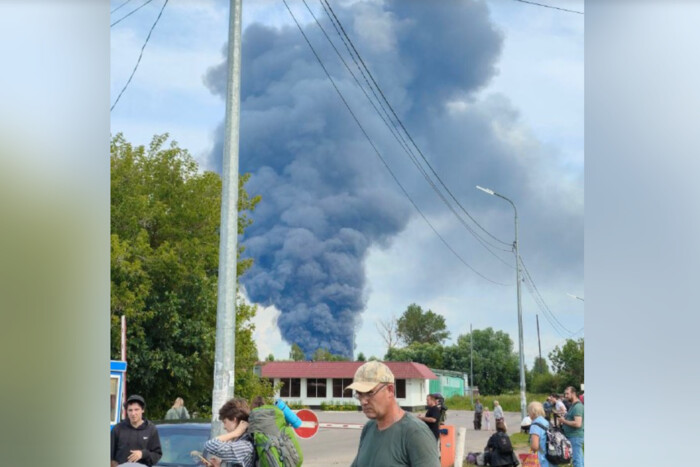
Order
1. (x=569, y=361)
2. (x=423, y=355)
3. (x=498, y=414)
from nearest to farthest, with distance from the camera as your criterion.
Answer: (x=498, y=414) < (x=569, y=361) < (x=423, y=355)

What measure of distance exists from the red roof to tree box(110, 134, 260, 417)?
37.2 meters

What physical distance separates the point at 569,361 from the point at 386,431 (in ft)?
263

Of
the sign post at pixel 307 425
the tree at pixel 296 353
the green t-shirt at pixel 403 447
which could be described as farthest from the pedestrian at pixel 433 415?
the tree at pixel 296 353

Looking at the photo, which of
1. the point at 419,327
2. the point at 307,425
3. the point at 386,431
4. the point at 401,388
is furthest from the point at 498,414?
the point at 419,327

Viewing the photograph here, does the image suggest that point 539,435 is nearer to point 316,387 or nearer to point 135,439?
point 135,439

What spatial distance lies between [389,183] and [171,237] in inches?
3859

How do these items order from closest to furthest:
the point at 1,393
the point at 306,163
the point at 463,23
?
the point at 1,393 → the point at 463,23 → the point at 306,163

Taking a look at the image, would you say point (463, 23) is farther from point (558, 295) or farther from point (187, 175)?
point (187, 175)

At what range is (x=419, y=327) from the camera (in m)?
136

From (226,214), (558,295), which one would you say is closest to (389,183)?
(558,295)

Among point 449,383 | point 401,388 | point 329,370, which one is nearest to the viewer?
point 401,388

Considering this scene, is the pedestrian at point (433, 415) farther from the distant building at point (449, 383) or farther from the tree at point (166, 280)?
the distant building at point (449, 383)

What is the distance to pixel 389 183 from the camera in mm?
126750

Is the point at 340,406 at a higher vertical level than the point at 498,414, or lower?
lower
